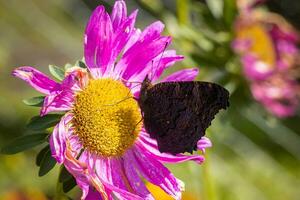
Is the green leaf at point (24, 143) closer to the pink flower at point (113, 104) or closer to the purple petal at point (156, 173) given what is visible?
the pink flower at point (113, 104)

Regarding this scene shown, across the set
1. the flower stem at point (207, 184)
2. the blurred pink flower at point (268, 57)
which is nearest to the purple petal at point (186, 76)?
the flower stem at point (207, 184)

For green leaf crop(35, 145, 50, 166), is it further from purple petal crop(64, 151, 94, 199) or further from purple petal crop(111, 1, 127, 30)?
purple petal crop(111, 1, 127, 30)

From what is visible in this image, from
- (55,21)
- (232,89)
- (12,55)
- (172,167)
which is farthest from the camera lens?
(55,21)

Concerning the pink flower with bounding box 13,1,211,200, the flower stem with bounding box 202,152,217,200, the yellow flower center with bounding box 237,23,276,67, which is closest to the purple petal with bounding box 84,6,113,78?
the pink flower with bounding box 13,1,211,200

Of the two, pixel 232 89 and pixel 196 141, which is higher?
pixel 196 141

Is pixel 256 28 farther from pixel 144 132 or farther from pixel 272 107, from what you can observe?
pixel 144 132

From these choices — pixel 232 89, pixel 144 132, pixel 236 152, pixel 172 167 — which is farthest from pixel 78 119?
pixel 236 152

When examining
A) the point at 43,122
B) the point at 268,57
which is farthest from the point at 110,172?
the point at 268,57
